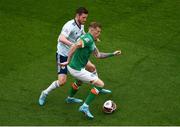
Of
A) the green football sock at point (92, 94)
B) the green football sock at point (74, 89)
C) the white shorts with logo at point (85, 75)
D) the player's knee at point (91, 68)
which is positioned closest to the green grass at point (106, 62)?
the green football sock at point (74, 89)

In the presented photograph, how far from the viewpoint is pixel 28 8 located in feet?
49.9

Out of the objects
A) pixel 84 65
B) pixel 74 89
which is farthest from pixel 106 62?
pixel 84 65

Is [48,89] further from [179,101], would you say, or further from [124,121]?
[179,101]

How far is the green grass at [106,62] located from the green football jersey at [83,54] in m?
1.10

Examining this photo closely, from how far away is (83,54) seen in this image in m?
9.82

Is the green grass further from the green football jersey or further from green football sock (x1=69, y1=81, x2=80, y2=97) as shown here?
the green football jersey

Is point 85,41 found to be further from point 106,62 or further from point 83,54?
point 106,62

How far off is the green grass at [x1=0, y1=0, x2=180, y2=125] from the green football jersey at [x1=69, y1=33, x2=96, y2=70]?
3.62 feet

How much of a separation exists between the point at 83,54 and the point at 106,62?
266 cm

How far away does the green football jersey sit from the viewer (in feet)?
31.6

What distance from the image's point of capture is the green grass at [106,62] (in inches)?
399

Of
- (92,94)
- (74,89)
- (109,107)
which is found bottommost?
(109,107)

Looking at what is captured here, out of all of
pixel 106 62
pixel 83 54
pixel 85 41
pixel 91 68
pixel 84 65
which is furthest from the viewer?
pixel 106 62

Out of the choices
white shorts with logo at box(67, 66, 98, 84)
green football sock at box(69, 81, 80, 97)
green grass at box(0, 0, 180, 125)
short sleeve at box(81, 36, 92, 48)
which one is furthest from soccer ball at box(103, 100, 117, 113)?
short sleeve at box(81, 36, 92, 48)
